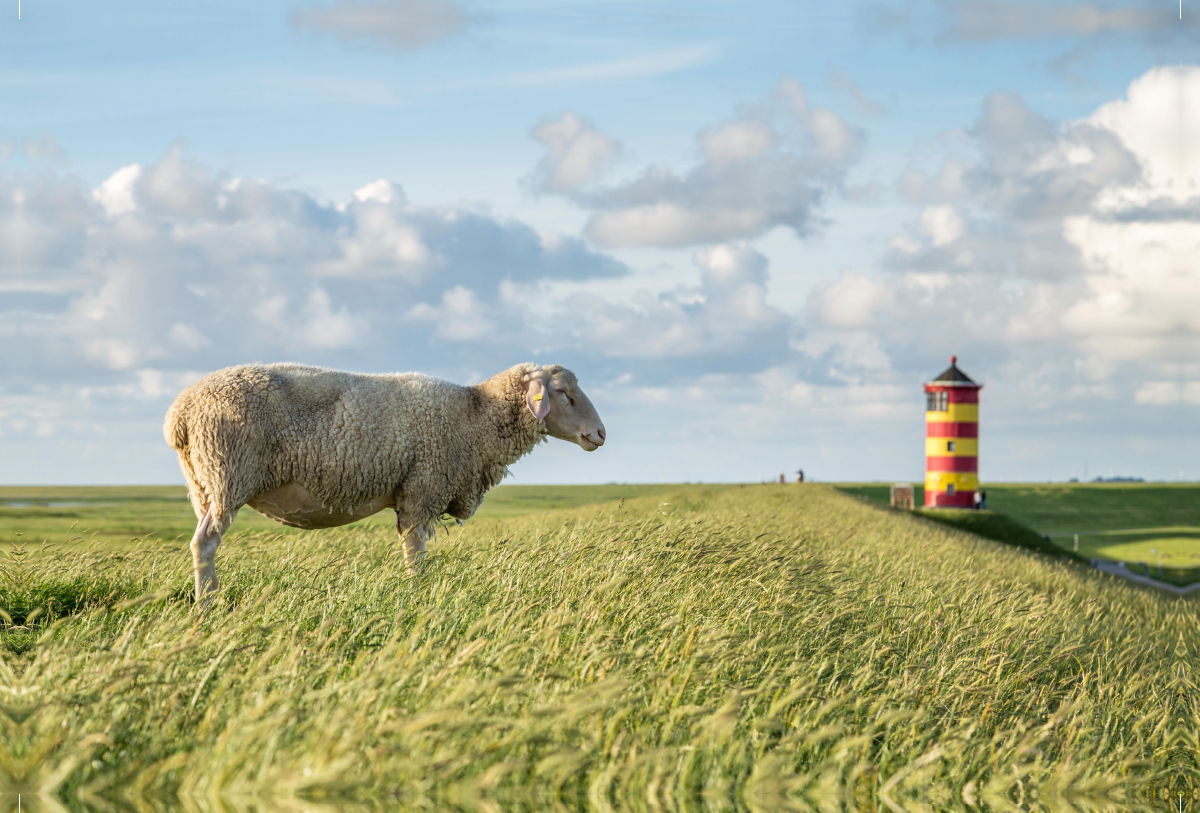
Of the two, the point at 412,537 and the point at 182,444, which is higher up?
the point at 182,444

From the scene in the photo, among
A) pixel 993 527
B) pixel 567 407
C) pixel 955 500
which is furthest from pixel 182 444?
pixel 955 500

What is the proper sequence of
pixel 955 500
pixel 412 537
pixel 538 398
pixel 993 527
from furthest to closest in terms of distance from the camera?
pixel 955 500
pixel 993 527
pixel 538 398
pixel 412 537

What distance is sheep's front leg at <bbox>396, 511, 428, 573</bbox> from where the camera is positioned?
965 centimetres

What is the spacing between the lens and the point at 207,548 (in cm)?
891

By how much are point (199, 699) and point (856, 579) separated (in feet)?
25.5

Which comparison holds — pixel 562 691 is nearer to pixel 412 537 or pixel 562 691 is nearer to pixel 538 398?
pixel 412 537

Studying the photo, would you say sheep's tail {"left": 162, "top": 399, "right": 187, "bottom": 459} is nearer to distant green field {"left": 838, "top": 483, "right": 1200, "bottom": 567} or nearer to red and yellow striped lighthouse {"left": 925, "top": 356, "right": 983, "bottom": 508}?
distant green field {"left": 838, "top": 483, "right": 1200, "bottom": 567}

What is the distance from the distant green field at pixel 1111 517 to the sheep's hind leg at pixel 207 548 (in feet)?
127

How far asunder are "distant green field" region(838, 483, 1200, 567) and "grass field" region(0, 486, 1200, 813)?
37.1 meters

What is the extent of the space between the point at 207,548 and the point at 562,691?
5.40 m

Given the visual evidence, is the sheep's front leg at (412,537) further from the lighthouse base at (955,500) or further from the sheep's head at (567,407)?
the lighthouse base at (955,500)

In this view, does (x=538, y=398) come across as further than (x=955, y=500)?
No

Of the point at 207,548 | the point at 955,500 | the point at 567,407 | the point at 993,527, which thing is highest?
the point at 567,407

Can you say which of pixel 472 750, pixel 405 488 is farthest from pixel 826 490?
pixel 472 750
